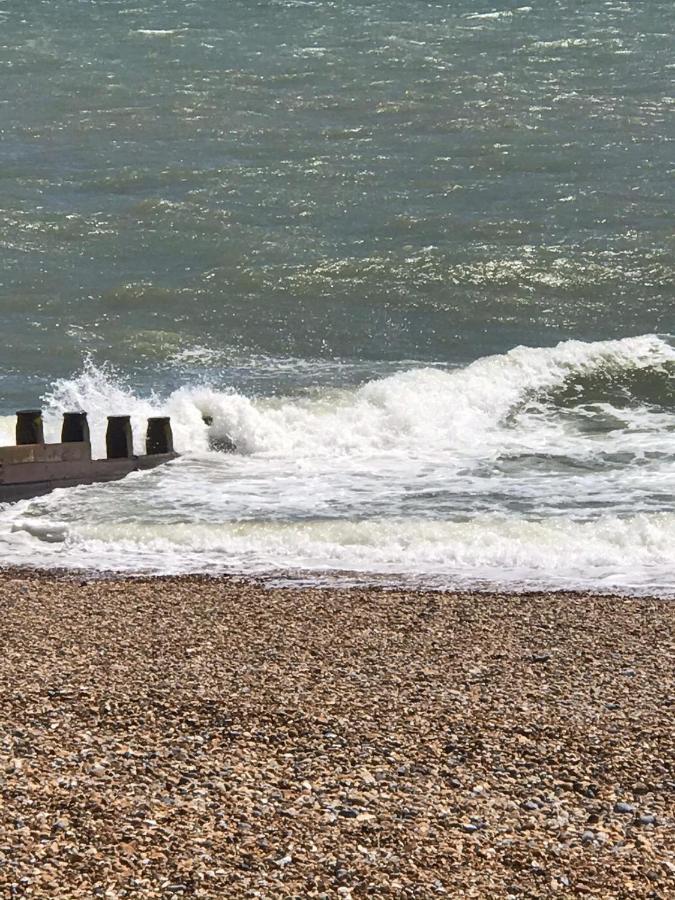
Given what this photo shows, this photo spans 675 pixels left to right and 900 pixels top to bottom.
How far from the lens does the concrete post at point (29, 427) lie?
1248cm

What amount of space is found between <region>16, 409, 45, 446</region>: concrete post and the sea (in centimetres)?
60

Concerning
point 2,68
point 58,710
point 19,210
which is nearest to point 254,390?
point 19,210

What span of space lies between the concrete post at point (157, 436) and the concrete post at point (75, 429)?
112cm

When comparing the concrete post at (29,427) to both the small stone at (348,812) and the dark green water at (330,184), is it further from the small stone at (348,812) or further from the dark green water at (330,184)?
the small stone at (348,812)

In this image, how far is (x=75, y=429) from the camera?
1274 cm

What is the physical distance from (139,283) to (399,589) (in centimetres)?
1134

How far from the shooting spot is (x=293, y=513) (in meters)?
11.9

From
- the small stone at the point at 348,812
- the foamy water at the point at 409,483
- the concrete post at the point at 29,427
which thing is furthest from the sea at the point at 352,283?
the small stone at the point at 348,812

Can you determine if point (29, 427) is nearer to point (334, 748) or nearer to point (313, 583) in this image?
point (313, 583)

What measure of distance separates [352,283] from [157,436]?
7138 millimetres

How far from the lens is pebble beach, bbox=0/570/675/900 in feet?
Result: 16.9

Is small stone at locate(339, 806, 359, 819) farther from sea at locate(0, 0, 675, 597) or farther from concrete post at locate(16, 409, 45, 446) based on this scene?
concrete post at locate(16, 409, 45, 446)

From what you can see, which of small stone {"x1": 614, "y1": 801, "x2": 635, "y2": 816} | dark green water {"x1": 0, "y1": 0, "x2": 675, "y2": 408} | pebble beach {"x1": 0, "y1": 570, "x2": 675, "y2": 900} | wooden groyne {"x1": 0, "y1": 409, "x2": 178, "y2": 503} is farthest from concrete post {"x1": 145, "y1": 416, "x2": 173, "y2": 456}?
small stone {"x1": 614, "y1": 801, "x2": 635, "y2": 816}

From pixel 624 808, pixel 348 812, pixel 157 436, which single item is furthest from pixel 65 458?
pixel 624 808
